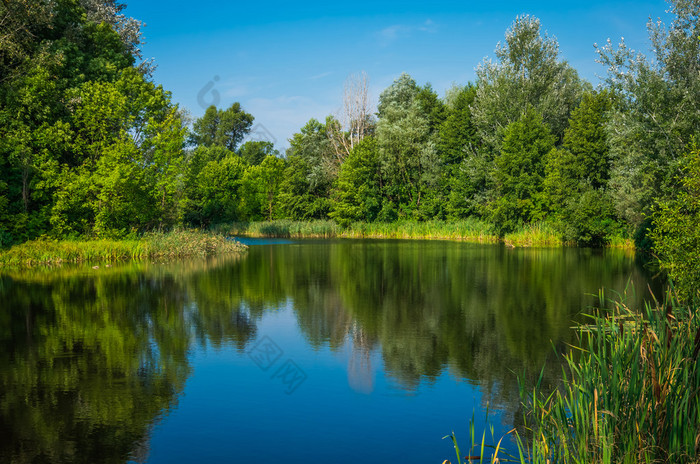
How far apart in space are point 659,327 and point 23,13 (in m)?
31.4

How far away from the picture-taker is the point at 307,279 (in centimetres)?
2328

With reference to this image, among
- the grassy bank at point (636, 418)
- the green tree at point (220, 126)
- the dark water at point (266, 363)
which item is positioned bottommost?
the dark water at point (266, 363)

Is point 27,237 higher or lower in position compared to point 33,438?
higher

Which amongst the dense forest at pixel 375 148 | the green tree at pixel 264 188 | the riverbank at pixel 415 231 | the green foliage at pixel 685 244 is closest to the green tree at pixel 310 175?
the dense forest at pixel 375 148

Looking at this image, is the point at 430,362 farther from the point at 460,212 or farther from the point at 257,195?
the point at 257,195

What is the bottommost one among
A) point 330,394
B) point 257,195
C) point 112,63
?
point 330,394

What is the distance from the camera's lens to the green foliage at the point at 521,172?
159 ft

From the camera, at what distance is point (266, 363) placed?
10797 millimetres

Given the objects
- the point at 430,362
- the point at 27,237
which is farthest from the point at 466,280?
the point at 27,237

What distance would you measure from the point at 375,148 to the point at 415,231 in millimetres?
11346

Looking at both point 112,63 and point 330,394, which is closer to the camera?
point 330,394

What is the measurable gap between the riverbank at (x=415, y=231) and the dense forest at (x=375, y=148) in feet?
3.95

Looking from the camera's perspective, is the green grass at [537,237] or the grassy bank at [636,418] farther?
the green grass at [537,237]

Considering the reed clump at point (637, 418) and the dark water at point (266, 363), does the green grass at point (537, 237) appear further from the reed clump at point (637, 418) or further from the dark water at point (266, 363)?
the reed clump at point (637, 418)
